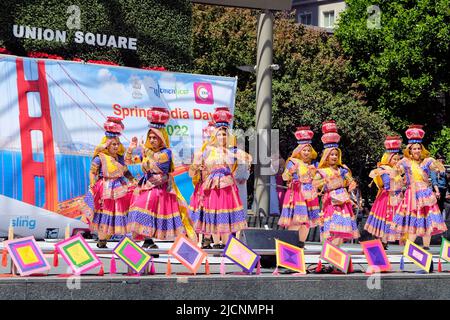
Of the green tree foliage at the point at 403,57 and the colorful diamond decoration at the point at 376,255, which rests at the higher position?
the green tree foliage at the point at 403,57

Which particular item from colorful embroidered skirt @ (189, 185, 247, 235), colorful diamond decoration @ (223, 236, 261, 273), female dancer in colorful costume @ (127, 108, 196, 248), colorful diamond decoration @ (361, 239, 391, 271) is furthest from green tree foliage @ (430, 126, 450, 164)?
colorful diamond decoration @ (223, 236, 261, 273)

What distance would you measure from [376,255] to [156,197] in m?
2.68

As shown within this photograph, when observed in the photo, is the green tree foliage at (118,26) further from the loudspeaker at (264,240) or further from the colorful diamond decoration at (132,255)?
the colorful diamond decoration at (132,255)

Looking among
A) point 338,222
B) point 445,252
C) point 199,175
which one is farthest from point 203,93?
point 445,252

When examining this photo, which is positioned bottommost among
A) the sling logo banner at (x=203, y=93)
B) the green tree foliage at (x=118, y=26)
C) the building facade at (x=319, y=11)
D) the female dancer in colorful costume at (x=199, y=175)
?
the female dancer in colorful costume at (x=199, y=175)

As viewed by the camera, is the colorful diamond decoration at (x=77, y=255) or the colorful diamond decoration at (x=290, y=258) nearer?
the colorful diamond decoration at (x=77, y=255)

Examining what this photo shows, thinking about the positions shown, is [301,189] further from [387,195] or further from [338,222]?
[338,222]

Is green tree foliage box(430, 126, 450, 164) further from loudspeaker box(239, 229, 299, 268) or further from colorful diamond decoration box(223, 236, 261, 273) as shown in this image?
colorful diamond decoration box(223, 236, 261, 273)

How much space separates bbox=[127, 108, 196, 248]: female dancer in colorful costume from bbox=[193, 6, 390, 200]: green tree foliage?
15.1m

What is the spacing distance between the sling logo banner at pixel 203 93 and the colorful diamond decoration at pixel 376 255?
6.28 m

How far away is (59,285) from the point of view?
7.82m

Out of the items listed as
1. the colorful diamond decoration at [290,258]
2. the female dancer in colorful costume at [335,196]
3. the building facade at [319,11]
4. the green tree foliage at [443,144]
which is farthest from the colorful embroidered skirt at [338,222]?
the building facade at [319,11]

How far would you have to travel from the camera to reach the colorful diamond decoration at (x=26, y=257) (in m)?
7.99

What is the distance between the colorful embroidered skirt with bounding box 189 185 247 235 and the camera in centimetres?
1127
